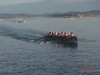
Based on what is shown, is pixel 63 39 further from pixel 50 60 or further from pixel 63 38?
pixel 50 60

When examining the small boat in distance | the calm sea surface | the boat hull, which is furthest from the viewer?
the small boat in distance

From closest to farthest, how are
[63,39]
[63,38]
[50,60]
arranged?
[50,60] < [63,39] < [63,38]

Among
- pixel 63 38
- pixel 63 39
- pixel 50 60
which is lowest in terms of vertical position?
pixel 50 60

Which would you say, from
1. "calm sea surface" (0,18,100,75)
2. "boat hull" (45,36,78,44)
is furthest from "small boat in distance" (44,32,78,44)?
"calm sea surface" (0,18,100,75)

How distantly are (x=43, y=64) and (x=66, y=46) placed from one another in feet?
86.4

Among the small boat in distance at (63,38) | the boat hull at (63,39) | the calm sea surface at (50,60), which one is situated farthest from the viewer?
the small boat in distance at (63,38)

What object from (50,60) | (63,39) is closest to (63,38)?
(63,39)

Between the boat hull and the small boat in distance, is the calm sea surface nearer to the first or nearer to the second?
the boat hull

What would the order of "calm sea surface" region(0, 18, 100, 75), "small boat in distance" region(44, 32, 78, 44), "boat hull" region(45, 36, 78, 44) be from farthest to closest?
"small boat in distance" region(44, 32, 78, 44) < "boat hull" region(45, 36, 78, 44) < "calm sea surface" region(0, 18, 100, 75)

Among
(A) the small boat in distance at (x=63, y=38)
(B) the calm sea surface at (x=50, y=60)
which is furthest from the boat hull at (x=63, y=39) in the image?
(B) the calm sea surface at (x=50, y=60)

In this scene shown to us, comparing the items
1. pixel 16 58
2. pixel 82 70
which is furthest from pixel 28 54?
A: pixel 82 70

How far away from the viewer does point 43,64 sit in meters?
54.9

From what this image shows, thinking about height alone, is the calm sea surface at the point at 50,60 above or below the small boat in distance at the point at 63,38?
below

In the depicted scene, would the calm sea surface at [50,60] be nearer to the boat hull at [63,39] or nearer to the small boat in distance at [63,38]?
the boat hull at [63,39]
